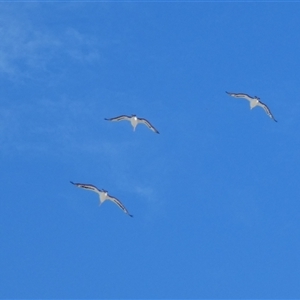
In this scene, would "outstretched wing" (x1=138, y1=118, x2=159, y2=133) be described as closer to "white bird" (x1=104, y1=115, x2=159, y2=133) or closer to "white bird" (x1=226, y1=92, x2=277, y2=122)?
"white bird" (x1=104, y1=115, x2=159, y2=133)

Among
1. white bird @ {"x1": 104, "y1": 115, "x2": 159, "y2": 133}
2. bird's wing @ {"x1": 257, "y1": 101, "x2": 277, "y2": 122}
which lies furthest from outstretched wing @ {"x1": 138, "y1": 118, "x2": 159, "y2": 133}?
bird's wing @ {"x1": 257, "y1": 101, "x2": 277, "y2": 122}

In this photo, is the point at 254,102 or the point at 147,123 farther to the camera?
the point at 254,102

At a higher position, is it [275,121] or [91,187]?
[275,121]

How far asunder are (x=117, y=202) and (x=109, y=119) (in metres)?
9.60

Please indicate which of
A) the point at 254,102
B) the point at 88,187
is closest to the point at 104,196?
the point at 88,187

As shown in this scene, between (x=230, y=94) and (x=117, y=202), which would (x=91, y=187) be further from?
(x=230, y=94)

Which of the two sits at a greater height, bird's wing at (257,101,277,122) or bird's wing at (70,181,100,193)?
bird's wing at (257,101,277,122)

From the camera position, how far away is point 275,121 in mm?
127188

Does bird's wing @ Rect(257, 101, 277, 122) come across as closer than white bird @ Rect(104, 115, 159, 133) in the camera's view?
No

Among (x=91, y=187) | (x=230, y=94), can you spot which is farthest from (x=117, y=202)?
(x=230, y=94)

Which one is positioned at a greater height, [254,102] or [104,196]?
[254,102]

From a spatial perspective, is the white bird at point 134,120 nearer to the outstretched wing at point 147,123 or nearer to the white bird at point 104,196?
the outstretched wing at point 147,123

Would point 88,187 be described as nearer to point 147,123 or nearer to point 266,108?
point 147,123

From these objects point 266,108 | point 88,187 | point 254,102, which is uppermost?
point 254,102
